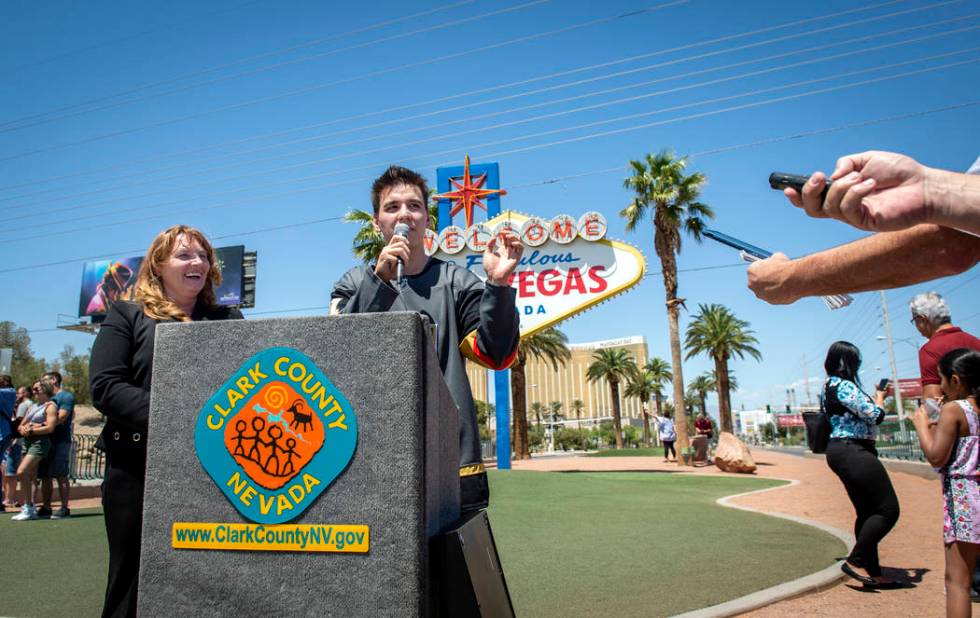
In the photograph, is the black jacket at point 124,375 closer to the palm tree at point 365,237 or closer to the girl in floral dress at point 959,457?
the girl in floral dress at point 959,457

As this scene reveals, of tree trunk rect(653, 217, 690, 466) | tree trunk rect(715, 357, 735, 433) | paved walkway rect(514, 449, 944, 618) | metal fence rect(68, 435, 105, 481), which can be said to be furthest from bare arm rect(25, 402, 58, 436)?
tree trunk rect(715, 357, 735, 433)

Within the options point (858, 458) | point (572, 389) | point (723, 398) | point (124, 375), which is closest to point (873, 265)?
point (124, 375)

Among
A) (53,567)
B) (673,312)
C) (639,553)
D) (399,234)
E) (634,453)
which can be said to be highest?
(673,312)

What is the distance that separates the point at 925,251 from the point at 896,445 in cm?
2796

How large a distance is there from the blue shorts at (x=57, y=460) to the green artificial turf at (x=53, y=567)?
2.23 ft

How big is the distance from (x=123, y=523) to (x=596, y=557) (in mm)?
4392

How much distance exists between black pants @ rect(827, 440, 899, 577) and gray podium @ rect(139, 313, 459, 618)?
443 cm

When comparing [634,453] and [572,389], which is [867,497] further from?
[572,389]

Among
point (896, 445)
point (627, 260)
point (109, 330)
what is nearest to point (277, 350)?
point (109, 330)

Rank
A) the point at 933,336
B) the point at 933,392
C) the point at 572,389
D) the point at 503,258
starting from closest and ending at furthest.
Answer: the point at 503,258
the point at 933,392
the point at 933,336
the point at 572,389

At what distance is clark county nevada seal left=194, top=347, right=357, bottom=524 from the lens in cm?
147

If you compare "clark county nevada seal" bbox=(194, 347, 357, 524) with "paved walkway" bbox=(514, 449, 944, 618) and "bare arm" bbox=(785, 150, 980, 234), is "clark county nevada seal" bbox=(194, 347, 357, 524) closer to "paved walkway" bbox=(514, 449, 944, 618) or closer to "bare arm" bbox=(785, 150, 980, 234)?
"bare arm" bbox=(785, 150, 980, 234)

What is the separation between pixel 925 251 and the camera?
5.09ft

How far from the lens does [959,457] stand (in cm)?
349
